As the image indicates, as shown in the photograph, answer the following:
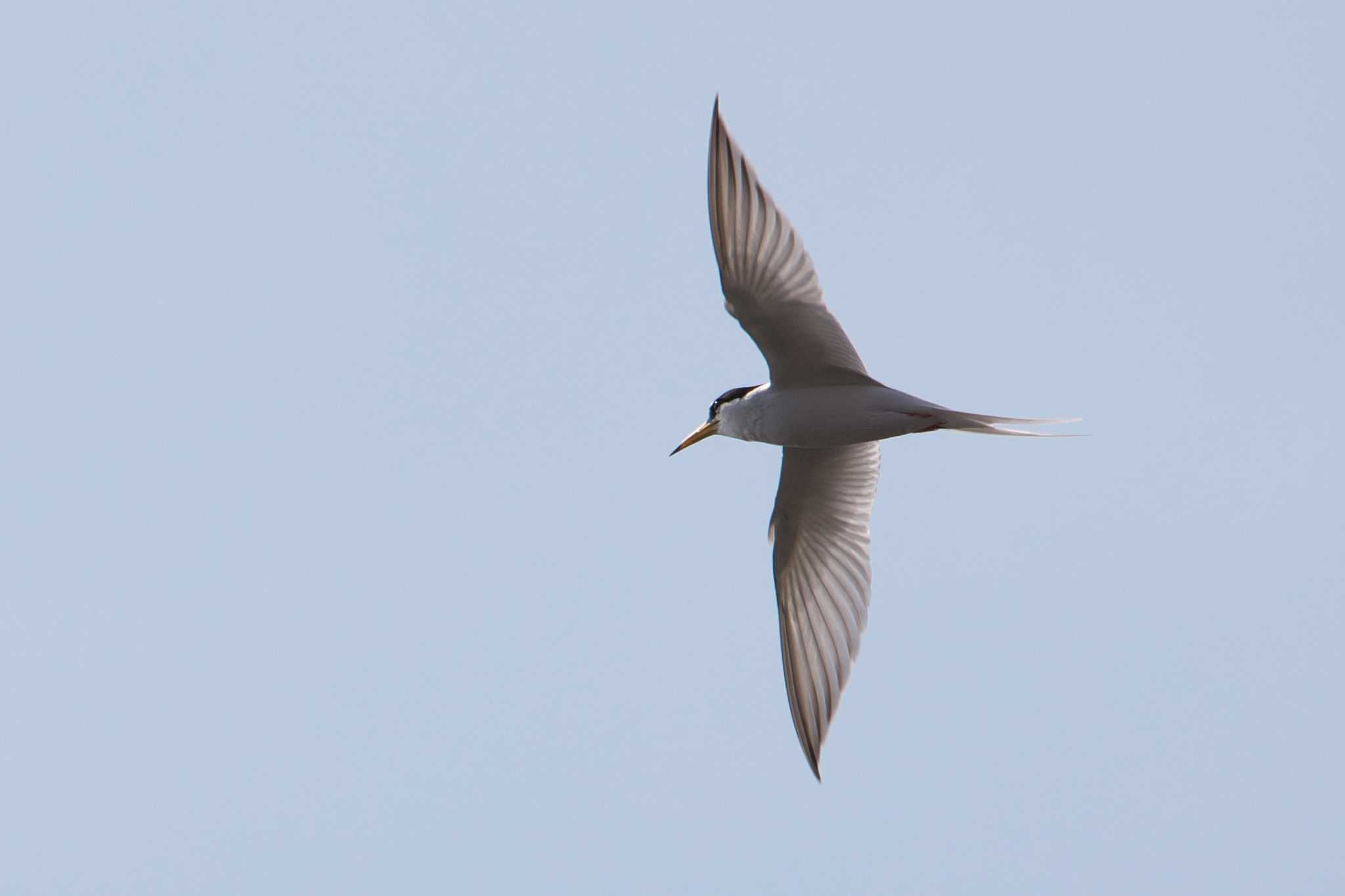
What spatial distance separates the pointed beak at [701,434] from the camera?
1069 centimetres

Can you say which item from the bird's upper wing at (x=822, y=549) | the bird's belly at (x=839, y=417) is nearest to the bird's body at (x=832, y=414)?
the bird's belly at (x=839, y=417)

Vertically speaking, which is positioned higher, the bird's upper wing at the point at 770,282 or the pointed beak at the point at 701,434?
the bird's upper wing at the point at 770,282

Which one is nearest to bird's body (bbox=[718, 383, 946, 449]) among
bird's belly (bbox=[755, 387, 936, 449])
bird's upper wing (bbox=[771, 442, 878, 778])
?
bird's belly (bbox=[755, 387, 936, 449])

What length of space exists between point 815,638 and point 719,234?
3.06 meters

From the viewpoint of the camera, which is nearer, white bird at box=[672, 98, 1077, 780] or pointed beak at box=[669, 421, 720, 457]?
white bird at box=[672, 98, 1077, 780]

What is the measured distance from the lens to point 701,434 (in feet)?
35.6

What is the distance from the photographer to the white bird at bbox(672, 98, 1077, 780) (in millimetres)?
8773

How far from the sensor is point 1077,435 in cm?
892

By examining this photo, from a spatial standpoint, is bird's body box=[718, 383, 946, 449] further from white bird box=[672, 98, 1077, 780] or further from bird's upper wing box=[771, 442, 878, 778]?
bird's upper wing box=[771, 442, 878, 778]

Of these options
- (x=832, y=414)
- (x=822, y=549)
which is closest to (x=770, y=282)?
(x=832, y=414)

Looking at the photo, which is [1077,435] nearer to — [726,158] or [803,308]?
[803,308]

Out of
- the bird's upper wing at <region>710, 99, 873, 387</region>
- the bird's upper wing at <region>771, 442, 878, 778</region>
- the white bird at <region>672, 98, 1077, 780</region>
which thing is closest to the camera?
the bird's upper wing at <region>710, 99, 873, 387</region>

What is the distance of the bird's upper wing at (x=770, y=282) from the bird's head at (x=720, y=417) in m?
0.60

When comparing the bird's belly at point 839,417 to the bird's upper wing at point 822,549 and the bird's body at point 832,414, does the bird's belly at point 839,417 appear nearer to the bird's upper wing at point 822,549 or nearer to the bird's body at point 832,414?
the bird's body at point 832,414
